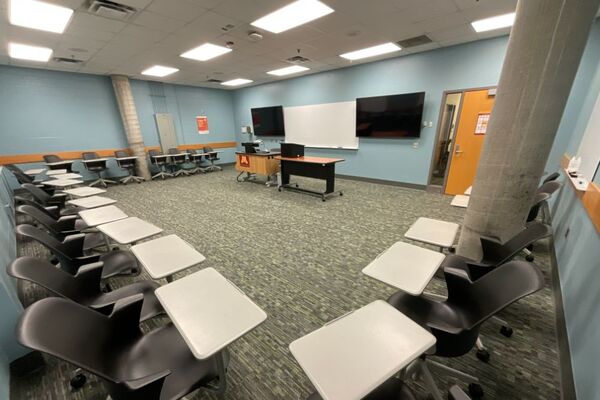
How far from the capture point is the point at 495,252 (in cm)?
189

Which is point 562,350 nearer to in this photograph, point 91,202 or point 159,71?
point 91,202

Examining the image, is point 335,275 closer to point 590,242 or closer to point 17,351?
point 590,242

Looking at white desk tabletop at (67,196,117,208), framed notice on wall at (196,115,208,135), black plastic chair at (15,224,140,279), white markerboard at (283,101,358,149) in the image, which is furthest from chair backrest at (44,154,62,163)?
white markerboard at (283,101,358,149)

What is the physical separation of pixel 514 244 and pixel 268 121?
7.93 metres

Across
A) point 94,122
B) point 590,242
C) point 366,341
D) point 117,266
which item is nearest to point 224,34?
point 117,266

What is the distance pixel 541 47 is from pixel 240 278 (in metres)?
3.16

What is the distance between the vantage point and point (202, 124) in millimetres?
9164

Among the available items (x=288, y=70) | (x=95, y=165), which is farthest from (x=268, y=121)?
(x=95, y=165)

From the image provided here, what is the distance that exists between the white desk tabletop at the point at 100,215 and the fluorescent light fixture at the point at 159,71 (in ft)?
15.9

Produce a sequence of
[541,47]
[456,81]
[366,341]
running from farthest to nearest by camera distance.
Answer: [456,81] → [541,47] → [366,341]

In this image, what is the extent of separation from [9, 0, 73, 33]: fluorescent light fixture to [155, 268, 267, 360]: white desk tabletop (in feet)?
13.5

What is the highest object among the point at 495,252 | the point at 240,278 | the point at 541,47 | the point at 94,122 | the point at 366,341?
the point at 541,47

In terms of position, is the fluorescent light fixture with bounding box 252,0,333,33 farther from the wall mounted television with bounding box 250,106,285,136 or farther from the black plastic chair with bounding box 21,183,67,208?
the wall mounted television with bounding box 250,106,285,136

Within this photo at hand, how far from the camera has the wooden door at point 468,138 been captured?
4.59 meters
